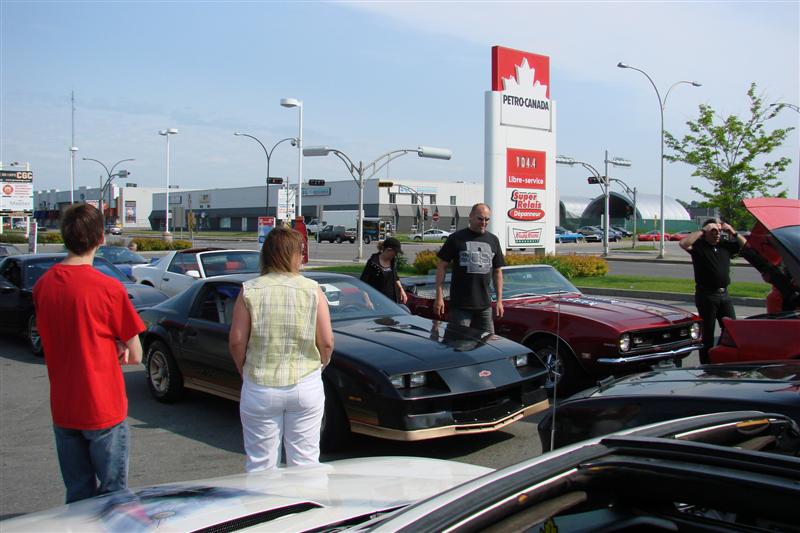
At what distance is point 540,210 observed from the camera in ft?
72.9

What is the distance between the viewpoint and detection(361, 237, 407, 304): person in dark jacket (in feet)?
27.9

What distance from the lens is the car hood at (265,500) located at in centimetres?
239

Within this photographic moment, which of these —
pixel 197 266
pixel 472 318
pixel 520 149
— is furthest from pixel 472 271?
pixel 520 149

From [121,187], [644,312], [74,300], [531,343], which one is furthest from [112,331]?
[121,187]

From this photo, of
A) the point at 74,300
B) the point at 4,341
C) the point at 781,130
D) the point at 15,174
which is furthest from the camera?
the point at 15,174

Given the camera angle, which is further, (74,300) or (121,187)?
(121,187)

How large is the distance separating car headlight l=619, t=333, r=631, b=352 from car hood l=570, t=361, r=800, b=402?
251cm

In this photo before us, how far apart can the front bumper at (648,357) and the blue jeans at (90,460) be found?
16.3 feet

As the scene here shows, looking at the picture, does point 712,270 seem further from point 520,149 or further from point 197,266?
point 520,149

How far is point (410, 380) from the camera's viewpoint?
5.43 meters

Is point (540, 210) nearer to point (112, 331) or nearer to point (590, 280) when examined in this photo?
point (590, 280)

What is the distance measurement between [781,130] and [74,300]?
31.6m

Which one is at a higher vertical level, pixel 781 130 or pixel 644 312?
pixel 781 130

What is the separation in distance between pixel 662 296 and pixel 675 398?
1479 centimetres
